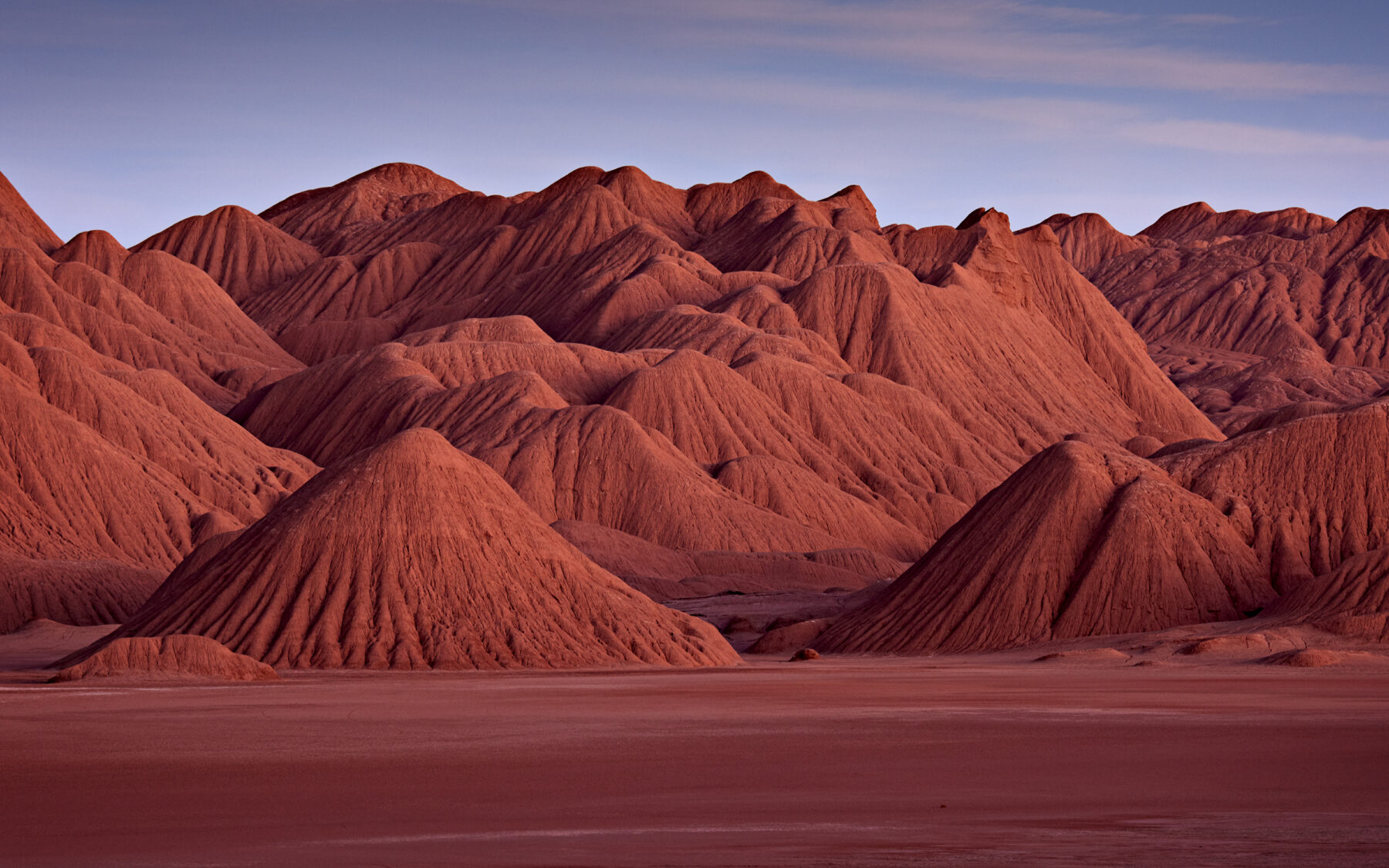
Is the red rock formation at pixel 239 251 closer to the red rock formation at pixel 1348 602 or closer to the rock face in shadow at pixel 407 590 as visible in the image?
the red rock formation at pixel 1348 602

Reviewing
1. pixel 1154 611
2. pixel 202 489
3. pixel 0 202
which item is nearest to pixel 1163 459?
pixel 1154 611

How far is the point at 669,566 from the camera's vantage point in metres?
94.8

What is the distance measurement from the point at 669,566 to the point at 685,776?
73.9m

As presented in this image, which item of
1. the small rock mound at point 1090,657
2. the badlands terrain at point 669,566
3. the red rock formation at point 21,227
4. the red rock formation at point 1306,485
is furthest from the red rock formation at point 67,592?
the red rock formation at point 21,227

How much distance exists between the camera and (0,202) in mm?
166875

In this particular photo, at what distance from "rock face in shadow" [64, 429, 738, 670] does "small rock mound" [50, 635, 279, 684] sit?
10.2 ft

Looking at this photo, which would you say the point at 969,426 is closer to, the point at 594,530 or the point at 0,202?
the point at 594,530

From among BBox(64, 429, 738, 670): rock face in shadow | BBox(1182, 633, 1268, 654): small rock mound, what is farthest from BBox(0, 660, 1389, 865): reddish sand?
BBox(1182, 633, 1268, 654): small rock mound

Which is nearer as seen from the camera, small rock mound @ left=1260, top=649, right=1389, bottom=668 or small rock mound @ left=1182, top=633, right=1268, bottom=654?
small rock mound @ left=1260, top=649, right=1389, bottom=668

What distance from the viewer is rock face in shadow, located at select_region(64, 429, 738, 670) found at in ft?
144

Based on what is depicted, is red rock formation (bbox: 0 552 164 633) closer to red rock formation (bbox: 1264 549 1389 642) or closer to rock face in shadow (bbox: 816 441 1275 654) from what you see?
rock face in shadow (bbox: 816 441 1275 654)

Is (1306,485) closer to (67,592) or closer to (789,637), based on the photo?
(789,637)

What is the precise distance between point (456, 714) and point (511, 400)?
84.2 m

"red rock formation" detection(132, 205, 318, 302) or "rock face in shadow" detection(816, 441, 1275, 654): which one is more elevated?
"red rock formation" detection(132, 205, 318, 302)
